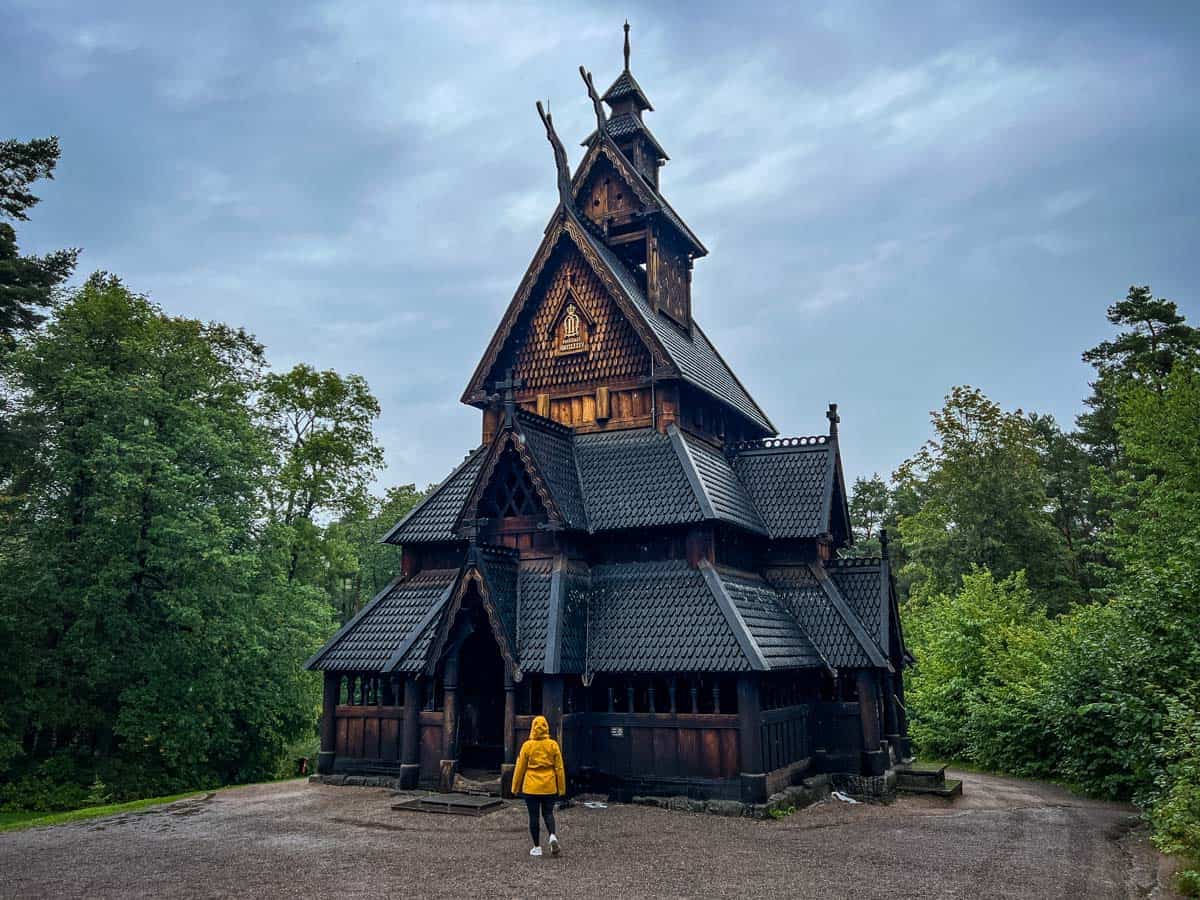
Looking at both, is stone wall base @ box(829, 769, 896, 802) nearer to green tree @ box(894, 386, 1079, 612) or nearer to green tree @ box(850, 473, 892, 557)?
green tree @ box(894, 386, 1079, 612)

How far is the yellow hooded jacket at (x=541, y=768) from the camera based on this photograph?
1069 centimetres

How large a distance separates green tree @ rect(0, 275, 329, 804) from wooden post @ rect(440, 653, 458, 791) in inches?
440

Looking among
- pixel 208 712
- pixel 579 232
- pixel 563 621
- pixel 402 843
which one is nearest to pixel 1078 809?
pixel 563 621

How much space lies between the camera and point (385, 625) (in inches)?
715

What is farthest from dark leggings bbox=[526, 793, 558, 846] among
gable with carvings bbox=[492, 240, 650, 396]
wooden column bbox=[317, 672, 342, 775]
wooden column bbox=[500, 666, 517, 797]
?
gable with carvings bbox=[492, 240, 650, 396]

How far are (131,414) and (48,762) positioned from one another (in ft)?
32.8

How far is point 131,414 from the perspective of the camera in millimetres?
24578

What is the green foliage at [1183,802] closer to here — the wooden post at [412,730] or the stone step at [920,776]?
the stone step at [920,776]

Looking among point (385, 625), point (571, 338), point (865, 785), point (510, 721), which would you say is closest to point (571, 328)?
point (571, 338)

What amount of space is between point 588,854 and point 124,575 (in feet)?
59.2

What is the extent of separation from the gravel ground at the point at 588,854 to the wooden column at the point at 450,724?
3.67ft

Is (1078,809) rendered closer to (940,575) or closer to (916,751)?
(916,751)

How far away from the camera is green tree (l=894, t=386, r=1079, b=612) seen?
40625 mm

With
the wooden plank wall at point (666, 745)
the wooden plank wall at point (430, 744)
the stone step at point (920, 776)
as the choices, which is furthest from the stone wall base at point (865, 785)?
the wooden plank wall at point (430, 744)
